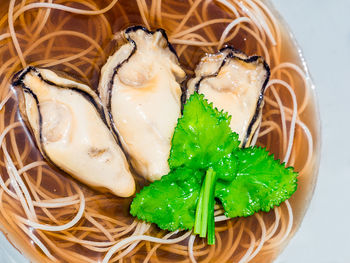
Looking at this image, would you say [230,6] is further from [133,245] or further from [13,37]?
[133,245]

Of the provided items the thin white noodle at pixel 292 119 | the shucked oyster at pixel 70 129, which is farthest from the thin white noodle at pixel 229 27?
the shucked oyster at pixel 70 129

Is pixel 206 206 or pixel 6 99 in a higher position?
pixel 6 99

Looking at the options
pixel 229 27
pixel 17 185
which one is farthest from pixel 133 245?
pixel 229 27

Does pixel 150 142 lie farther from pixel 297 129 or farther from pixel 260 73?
pixel 297 129

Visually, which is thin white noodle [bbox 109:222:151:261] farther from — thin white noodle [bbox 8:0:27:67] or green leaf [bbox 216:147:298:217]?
thin white noodle [bbox 8:0:27:67]

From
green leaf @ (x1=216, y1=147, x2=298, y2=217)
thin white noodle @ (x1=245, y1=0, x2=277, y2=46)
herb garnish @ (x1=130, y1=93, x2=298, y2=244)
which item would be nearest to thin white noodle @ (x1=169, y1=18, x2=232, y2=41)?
thin white noodle @ (x1=245, y1=0, x2=277, y2=46)

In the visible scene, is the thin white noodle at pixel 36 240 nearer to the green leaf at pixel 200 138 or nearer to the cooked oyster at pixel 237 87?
the green leaf at pixel 200 138

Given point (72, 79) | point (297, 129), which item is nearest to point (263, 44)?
point (297, 129)
